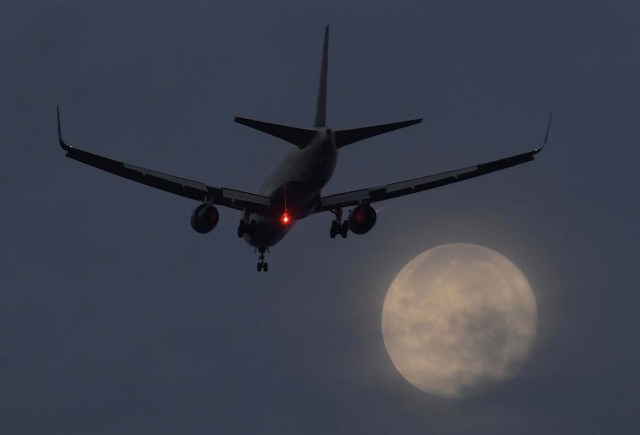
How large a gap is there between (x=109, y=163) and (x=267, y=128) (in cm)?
960

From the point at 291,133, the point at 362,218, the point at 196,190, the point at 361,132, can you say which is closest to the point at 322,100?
the point at 291,133

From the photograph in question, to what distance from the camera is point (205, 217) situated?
70.5m

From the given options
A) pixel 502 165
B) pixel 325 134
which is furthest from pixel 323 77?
pixel 502 165

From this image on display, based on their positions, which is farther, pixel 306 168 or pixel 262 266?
pixel 262 266

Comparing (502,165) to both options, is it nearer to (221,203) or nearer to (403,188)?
(403,188)

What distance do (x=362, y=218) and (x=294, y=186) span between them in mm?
5320

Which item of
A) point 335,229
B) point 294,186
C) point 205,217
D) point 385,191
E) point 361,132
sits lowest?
point 205,217

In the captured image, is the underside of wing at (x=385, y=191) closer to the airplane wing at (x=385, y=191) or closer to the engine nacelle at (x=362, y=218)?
the airplane wing at (x=385, y=191)

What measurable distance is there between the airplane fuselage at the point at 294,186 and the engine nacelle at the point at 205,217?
3.37 meters

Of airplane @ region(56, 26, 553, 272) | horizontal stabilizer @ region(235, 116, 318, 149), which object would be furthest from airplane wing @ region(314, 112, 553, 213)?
horizontal stabilizer @ region(235, 116, 318, 149)

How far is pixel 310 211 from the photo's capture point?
238 feet

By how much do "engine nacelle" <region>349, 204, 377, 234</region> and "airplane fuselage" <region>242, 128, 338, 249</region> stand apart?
7.69 ft

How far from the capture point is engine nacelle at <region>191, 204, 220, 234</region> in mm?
70500

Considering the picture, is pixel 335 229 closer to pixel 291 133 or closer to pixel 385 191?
pixel 385 191
